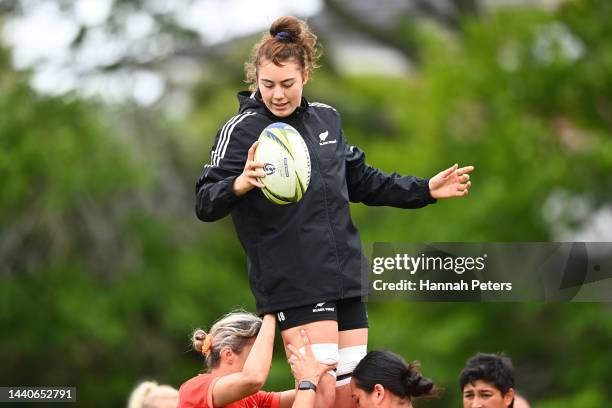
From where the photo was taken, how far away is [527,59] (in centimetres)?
1998

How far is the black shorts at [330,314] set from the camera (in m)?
5.98

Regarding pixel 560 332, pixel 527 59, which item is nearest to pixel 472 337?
pixel 560 332

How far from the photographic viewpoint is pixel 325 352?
602cm

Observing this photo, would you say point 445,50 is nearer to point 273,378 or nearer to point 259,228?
point 273,378

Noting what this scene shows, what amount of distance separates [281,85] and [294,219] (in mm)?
655

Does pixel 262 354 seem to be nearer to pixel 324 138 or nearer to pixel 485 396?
pixel 324 138

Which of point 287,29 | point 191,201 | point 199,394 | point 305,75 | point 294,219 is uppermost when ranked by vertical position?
point 191,201

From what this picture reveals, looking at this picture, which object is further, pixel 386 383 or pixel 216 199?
pixel 386 383

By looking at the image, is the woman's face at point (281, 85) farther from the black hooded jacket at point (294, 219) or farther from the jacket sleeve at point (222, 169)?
the jacket sleeve at point (222, 169)

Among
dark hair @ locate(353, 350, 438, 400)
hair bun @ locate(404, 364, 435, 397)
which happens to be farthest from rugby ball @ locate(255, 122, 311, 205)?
hair bun @ locate(404, 364, 435, 397)

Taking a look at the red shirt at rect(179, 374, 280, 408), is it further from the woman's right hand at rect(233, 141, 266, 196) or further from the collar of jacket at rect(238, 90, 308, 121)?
the collar of jacket at rect(238, 90, 308, 121)

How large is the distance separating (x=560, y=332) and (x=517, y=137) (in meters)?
3.38

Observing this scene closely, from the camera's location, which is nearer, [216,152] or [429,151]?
[216,152]

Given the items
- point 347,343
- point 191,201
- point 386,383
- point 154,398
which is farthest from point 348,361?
point 191,201
